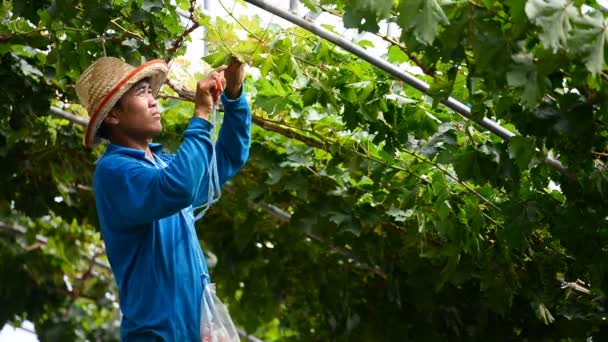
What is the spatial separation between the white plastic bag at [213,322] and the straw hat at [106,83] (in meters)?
0.57

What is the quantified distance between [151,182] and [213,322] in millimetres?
437

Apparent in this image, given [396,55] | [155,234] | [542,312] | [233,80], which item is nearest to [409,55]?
[396,55]

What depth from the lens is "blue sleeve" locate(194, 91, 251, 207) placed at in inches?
167

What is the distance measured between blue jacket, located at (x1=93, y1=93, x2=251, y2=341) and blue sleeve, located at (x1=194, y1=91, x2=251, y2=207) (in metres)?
0.22

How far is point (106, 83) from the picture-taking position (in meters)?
4.19

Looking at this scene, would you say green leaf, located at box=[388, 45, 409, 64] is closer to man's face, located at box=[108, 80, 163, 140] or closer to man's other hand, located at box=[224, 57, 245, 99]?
man's other hand, located at box=[224, 57, 245, 99]

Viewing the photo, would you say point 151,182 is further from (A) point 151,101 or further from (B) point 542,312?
(B) point 542,312

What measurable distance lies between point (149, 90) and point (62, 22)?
145 centimetres

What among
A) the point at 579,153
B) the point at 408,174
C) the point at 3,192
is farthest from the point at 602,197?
the point at 3,192

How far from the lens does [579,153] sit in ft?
15.7

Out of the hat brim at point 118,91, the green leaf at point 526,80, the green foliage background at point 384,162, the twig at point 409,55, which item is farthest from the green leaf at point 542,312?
the hat brim at point 118,91

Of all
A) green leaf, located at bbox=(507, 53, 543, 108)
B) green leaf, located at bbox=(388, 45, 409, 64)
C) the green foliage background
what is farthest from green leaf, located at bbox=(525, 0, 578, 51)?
green leaf, located at bbox=(388, 45, 409, 64)

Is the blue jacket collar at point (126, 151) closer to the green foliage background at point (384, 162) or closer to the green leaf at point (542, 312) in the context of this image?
the green foliage background at point (384, 162)

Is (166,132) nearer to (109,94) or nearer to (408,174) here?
(408,174)
